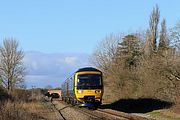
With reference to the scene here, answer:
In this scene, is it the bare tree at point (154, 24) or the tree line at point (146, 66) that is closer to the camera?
the tree line at point (146, 66)

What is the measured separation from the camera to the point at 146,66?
47.3 metres

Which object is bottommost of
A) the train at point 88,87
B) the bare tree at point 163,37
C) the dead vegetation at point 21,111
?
the dead vegetation at point 21,111

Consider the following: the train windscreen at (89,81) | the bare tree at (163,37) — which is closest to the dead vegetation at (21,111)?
the train windscreen at (89,81)

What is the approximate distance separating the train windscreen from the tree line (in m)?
6.58

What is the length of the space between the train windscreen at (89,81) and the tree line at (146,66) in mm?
6580

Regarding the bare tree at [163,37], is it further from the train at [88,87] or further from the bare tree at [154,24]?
the train at [88,87]

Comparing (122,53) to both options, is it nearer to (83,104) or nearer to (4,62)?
(4,62)

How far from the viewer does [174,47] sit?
43.4 metres

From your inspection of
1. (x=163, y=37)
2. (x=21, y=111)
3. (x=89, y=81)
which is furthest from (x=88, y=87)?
(x=163, y=37)

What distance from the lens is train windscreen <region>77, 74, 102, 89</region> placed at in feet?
122

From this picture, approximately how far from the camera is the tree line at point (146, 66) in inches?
1574

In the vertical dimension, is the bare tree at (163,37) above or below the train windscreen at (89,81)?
above

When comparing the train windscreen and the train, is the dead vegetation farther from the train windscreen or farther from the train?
the train windscreen

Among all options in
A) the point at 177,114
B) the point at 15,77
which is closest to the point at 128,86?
the point at 177,114
